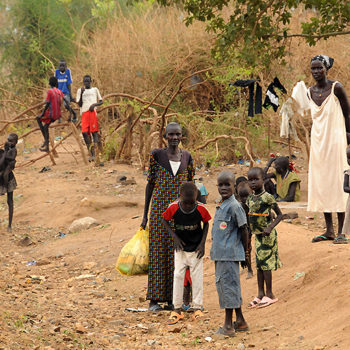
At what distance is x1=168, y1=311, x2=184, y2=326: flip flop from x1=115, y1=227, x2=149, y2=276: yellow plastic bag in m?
0.95

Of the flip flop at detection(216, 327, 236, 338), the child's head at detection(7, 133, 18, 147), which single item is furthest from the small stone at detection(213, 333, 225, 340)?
the child's head at detection(7, 133, 18, 147)

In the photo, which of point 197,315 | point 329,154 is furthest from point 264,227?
point 329,154

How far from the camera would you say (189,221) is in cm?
490

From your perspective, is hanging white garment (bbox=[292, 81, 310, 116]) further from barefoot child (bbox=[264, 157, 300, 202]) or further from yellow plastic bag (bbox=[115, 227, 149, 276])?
barefoot child (bbox=[264, 157, 300, 202])

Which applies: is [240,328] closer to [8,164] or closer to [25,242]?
[25,242]

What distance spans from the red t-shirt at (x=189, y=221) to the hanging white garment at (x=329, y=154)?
1.59 m

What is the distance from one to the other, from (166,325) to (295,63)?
10.3 meters

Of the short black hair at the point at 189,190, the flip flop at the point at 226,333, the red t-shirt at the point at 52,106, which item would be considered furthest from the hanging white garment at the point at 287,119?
the flip flop at the point at 226,333

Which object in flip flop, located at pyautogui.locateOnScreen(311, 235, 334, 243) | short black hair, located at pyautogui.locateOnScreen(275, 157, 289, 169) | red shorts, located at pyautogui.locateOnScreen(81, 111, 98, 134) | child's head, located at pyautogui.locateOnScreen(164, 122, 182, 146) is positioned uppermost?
child's head, located at pyautogui.locateOnScreen(164, 122, 182, 146)

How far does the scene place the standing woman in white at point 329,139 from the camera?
5918 millimetres

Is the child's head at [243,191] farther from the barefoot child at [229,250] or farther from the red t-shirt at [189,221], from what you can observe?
the barefoot child at [229,250]

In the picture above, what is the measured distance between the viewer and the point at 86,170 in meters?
13.1

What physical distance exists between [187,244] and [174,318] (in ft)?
1.87

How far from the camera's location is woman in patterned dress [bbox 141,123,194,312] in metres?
5.31
